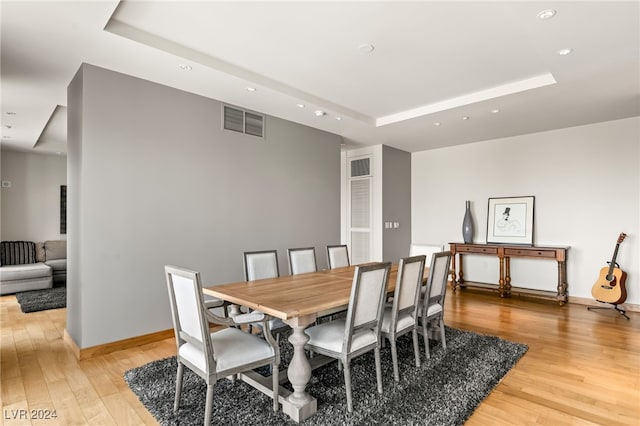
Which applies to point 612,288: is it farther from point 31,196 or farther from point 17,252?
point 31,196

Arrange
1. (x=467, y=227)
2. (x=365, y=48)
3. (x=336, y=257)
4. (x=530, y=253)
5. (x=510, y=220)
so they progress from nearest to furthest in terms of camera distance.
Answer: (x=365, y=48) < (x=336, y=257) < (x=530, y=253) < (x=510, y=220) < (x=467, y=227)

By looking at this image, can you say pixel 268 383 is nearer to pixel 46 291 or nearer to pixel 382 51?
pixel 382 51

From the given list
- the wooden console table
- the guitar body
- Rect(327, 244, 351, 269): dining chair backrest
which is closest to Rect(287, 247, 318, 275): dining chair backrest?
Rect(327, 244, 351, 269): dining chair backrest

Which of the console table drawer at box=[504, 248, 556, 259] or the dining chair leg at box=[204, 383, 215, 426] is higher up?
the console table drawer at box=[504, 248, 556, 259]

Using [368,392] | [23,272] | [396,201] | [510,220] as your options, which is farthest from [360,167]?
[23,272]

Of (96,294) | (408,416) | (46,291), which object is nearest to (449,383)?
(408,416)

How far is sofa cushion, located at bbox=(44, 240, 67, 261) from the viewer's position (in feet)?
22.1

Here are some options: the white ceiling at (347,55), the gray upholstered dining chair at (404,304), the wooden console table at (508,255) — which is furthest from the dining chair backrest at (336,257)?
Answer: the wooden console table at (508,255)

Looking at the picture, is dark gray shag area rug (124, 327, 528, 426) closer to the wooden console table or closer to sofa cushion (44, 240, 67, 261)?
the wooden console table

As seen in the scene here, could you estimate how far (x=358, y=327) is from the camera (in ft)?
7.86

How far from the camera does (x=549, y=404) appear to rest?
7.70 feet

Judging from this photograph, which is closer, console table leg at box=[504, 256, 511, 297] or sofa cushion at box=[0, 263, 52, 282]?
console table leg at box=[504, 256, 511, 297]

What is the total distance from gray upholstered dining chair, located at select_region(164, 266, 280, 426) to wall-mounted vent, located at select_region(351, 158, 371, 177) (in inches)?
182

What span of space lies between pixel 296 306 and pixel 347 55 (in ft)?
7.35
